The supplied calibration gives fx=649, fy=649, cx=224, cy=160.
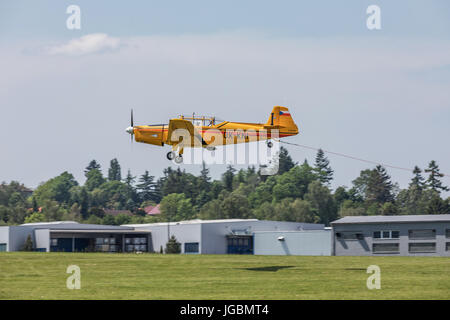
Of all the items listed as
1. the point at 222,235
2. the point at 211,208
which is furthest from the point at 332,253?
the point at 211,208

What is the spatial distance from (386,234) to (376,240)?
5.94 ft

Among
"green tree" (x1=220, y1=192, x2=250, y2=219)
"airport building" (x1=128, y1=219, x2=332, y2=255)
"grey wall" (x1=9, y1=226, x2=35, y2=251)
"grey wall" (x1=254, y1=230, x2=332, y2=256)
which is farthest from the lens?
"green tree" (x1=220, y1=192, x2=250, y2=219)

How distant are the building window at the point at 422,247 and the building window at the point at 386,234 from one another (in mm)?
2786

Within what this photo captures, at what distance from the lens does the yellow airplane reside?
5376cm

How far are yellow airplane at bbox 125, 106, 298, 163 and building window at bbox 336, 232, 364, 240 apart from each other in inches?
1956

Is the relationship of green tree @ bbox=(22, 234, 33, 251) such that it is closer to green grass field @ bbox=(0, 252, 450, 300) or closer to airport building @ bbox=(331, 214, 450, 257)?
airport building @ bbox=(331, 214, 450, 257)

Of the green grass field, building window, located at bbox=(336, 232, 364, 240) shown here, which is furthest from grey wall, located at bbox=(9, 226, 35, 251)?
the green grass field

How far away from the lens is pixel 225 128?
55.2m

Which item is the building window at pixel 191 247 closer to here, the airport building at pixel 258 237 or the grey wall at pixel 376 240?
the airport building at pixel 258 237

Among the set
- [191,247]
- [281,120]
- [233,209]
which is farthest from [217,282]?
[233,209]

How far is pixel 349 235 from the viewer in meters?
104

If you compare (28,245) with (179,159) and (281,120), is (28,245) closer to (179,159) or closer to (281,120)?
(179,159)
